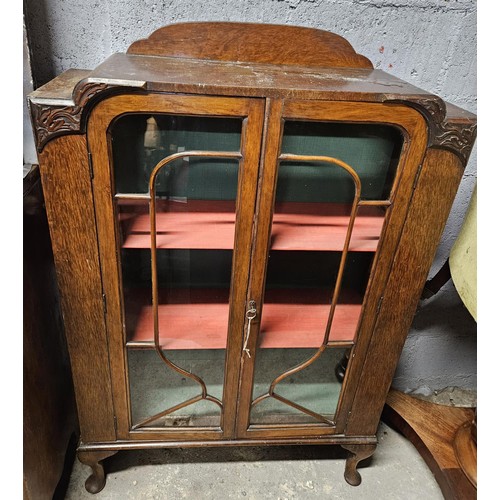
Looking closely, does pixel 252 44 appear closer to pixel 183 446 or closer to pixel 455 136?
pixel 455 136

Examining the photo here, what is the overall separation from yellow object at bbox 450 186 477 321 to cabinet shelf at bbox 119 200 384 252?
240mm

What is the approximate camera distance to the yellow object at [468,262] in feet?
3.25

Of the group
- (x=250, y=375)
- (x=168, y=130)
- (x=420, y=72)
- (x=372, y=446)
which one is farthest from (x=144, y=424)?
(x=420, y=72)

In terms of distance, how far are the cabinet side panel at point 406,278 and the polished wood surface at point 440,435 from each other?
287 millimetres

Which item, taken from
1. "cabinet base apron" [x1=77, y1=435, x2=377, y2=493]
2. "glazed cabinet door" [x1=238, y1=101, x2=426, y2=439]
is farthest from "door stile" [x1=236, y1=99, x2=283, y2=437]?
"cabinet base apron" [x1=77, y1=435, x2=377, y2=493]

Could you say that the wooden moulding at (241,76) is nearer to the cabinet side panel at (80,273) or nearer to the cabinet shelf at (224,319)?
the cabinet side panel at (80,273)

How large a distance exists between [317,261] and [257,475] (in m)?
0.75

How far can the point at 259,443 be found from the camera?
1.19 meters

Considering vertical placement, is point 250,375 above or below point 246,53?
below

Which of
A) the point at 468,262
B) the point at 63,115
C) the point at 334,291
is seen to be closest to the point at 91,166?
the point at 63,115

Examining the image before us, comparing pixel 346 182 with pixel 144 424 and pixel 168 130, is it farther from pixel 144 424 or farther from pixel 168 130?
pixel 144 424

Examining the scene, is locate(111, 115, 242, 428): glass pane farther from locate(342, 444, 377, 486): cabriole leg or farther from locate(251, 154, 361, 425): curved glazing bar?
locate(342, 444, 377, 486): cabriole leg

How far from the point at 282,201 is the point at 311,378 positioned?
1.67 ft

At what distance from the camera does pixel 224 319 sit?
1024 mm
